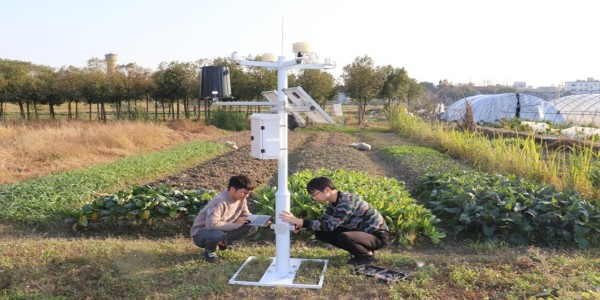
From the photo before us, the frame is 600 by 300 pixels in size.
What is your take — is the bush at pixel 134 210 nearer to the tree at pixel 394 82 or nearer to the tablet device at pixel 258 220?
the tablet device at pixel 258 220

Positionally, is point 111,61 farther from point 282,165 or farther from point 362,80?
point 282,165

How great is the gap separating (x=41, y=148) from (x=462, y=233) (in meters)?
9.31

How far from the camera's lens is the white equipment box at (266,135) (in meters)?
3.74

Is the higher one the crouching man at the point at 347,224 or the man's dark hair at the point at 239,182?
the man's dark hair at the point at 239,182

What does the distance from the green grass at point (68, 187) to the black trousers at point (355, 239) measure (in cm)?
368

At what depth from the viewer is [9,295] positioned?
3773 mm

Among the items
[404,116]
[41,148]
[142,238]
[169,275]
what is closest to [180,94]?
[404,116]

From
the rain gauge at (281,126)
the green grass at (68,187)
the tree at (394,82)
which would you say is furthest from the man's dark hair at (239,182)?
the tree at (394,82)

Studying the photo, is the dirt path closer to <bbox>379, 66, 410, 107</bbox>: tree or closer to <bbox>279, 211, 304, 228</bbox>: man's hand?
<bbox>279, 211, 304, 228</bbox>: man's hand

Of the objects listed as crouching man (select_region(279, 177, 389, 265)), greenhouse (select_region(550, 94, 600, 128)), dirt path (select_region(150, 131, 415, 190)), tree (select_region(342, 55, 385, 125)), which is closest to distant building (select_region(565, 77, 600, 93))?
greenhouse (select_region(550, 94, 600, 128))

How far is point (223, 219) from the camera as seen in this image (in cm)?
455

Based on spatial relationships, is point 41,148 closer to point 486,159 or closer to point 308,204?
point 308,204

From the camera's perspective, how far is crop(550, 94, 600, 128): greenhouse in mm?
24344

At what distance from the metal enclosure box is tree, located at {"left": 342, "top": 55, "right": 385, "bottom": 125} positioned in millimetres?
23903
